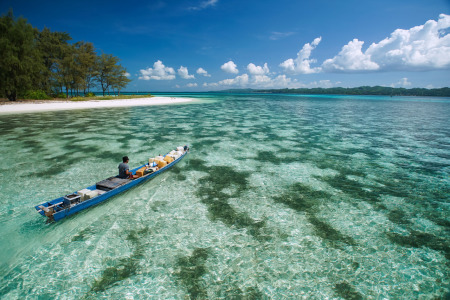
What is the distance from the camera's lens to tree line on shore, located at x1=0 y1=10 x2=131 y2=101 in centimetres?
4816

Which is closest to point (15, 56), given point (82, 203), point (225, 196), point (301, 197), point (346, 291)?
point (82, 203)

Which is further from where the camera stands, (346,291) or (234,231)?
(234,231)

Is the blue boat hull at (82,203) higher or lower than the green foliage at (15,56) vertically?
lower

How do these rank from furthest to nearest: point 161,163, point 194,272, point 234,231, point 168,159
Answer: point 168,159 < point 161,163 < point 234,231 < point 194,272

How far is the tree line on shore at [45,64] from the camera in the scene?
4816 cm

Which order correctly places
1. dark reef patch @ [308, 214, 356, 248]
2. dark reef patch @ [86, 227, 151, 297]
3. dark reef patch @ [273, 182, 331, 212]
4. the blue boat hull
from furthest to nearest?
dark reef patch @ [273, 182, 331, 212], the blue boat hull, dark reef patch @ [308, 214, 356, 248], dark reef patch @ [86, 227, 151, 297]

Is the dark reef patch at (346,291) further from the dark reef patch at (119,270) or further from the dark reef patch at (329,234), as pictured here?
the dark reef patch at (119,270)

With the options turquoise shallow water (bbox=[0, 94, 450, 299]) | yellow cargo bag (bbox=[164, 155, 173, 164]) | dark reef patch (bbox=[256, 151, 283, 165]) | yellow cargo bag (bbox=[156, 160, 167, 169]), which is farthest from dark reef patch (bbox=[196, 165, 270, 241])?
dark reef patch (bbox=[256, 151, 283, 165])

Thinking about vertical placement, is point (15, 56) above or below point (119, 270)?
above

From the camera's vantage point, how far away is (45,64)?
62.2 m

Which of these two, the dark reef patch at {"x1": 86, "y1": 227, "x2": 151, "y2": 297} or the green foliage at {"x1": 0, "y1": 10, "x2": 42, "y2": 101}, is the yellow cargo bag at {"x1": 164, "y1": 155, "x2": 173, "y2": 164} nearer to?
the dark reef patch at {"x1": 86, "y1": 227, "x2": 151, "y2": 297}

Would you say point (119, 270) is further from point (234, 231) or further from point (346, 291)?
point (346, 291)

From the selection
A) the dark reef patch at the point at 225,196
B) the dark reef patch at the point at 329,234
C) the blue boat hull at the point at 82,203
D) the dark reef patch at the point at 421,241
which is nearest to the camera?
the dark reef patch at the point at 421,241

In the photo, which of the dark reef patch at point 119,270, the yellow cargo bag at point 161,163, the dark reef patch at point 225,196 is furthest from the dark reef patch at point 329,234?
the yellow cargo bag at point 161,163
